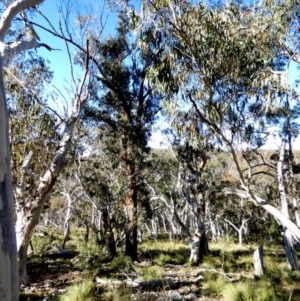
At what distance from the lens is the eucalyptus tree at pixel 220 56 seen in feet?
19.1

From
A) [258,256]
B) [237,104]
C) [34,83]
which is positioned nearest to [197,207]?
[258,256]

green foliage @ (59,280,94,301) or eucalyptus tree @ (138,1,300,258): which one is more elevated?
eucalyptus tree @ (138,1,300,258)

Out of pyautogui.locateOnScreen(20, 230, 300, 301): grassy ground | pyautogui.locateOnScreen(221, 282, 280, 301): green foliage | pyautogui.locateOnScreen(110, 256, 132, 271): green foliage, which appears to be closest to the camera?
pyautogui.locateOnScreen(221, 282, 280, 301): green foliage

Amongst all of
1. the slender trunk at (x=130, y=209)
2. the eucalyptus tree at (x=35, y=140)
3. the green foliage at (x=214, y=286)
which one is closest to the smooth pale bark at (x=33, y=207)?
the eucalyptus tree at (x=35, y=140)

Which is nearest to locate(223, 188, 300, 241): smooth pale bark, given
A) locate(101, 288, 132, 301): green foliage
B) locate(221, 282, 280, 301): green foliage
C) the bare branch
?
locate(221, 282, 280, 301): green foliage

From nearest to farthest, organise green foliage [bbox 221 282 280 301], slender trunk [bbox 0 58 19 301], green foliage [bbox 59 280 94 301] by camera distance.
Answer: slender trunk [bbox 0 58 19 301]
green foliage [bbox 59 280 94 301]
green foliage [bbox 221 282 280 301]

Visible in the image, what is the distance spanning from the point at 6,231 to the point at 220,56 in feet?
17.2

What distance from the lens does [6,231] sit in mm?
1602

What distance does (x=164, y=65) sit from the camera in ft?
20.8

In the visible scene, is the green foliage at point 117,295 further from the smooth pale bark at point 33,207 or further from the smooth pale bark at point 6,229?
the smooth pale bark at point 6,229

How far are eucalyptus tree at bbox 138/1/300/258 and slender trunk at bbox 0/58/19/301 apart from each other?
161 inches

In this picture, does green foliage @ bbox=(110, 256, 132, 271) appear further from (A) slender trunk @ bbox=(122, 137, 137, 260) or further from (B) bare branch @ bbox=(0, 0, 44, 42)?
(B) bare branch @ bbox=(0, 0, 44, 42)

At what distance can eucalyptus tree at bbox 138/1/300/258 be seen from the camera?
19.1 ft

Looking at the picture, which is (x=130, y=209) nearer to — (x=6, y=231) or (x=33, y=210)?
(x=33, y=210)
